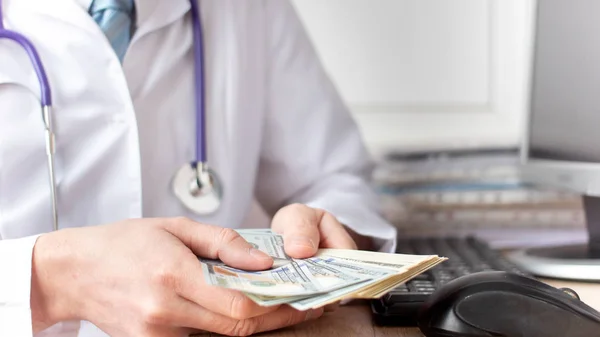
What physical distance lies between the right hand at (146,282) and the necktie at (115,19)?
1.06ft

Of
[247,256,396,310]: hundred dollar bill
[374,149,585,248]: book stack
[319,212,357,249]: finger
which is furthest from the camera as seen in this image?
[374,149,585,248]: book stack

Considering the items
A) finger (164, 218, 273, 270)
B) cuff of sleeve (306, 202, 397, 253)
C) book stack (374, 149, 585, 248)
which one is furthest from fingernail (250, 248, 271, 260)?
book stack (374, 149, 585, 248)

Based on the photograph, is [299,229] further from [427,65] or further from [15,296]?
[427,65]

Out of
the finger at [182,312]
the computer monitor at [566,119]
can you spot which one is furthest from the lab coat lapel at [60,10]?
the computer monitor at [566,119]

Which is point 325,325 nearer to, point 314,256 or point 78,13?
point 314,256

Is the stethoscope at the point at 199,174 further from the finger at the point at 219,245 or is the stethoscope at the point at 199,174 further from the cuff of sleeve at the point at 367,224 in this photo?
the finger at the point at 219,245

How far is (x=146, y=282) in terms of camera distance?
562 mm

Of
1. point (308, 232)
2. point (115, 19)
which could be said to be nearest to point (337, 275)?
point (308, 232)

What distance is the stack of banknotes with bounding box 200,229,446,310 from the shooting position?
481 mm

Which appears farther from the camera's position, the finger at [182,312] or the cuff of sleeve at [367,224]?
the cuff of sleeve at [367,224]

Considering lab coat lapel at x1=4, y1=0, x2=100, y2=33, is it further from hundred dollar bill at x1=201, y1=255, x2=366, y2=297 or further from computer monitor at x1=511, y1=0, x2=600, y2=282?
computer monitor at x1=511, y1=0, x2=600, y2=282

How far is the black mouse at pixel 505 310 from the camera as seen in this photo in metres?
Answer: 0.51

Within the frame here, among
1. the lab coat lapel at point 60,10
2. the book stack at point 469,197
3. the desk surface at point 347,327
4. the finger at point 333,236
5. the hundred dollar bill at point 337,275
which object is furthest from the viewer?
the book stack at point 469,197

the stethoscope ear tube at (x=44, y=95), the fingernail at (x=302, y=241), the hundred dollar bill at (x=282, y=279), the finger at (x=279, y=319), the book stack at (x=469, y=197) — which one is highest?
the stethoscope ear tube at (x=44, y=95)
